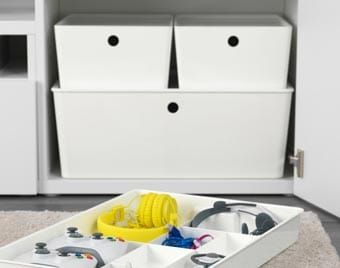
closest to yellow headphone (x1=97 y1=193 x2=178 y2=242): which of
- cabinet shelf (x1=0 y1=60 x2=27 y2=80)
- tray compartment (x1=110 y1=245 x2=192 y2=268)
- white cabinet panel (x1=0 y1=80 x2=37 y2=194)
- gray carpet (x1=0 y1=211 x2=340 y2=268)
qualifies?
tray compartment (x1=110 y1=245 x2=192 y2=268)

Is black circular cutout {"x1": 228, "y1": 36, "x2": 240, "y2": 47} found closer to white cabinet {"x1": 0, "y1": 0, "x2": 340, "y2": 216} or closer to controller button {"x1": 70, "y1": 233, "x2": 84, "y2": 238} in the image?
white cabinet {"x1": 0, "y1": 0, "x2": 340, "y2": 216}

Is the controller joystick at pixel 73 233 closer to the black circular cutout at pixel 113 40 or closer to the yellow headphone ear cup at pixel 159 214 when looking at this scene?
the yellow headphone ear cup at pixel 159 214

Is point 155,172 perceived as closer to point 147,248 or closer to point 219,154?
point 219,154

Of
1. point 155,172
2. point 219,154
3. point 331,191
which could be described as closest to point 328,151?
point 331,191

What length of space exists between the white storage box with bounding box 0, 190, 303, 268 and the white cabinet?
334 millimetres

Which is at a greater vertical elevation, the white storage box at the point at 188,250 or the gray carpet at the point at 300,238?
the white storage box at the point at 188,250

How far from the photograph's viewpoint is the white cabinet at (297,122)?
215 centimetres

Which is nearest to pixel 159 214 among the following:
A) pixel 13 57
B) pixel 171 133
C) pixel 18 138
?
pixel 171 133

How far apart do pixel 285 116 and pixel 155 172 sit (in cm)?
35

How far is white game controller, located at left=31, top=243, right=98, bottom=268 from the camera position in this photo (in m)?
1.56

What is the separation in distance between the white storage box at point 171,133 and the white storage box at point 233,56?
3cm

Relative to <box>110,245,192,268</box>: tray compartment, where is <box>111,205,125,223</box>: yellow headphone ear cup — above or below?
above

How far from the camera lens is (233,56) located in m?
2.28

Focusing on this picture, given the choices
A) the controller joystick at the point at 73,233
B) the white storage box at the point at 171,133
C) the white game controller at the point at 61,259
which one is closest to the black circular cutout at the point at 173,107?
the white storage box at the point at 171,133
